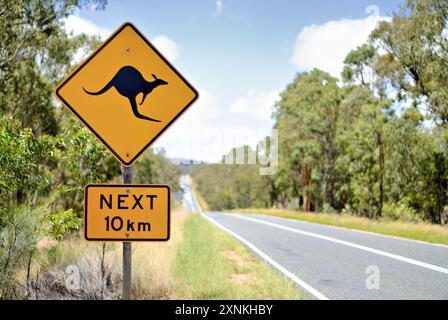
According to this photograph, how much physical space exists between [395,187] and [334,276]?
28867 millimetres

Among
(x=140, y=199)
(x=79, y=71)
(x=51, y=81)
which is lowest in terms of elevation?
(x=140, y=199)

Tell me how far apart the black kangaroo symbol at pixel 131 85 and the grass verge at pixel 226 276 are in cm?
381

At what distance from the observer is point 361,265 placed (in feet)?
28.6

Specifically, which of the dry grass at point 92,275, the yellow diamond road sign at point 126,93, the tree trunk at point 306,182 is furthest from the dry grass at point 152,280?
the tree trunk at point 306,182

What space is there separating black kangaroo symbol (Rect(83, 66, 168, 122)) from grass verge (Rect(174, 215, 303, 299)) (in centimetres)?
381

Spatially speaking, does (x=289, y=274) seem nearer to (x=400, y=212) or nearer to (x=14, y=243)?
(x=14, y=243)

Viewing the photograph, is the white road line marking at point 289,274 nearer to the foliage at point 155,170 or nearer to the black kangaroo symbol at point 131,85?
the foliage at point 155,170

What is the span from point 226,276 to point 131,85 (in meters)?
5.21

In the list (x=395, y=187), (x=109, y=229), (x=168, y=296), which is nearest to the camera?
(x=109, y=229)

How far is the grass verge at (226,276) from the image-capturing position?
6.25 metres

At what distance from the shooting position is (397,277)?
741cm

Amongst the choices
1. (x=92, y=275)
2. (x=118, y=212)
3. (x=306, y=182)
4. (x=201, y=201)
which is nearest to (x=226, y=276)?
(x=92, y=275)
